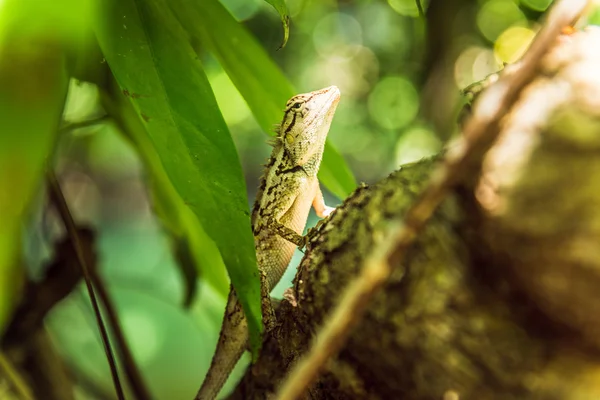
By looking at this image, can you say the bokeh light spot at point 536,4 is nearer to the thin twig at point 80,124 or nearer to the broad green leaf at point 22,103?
the thin twig at point 80,124

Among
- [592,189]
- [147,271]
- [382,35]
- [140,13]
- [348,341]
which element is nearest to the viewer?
[592,189]

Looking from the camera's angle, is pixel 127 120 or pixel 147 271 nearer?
pixel 127 120

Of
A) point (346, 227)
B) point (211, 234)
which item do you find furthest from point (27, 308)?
point (346, 227)

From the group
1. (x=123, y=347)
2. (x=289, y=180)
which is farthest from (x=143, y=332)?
(x=289, y=180)


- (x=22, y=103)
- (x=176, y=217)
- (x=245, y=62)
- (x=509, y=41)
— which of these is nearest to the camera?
(x=22, y=103)

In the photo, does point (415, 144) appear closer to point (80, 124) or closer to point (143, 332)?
point (143, 332)

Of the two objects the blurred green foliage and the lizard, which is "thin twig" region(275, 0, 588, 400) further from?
the lizard

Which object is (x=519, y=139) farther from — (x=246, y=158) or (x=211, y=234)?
(x=246, y=158)
